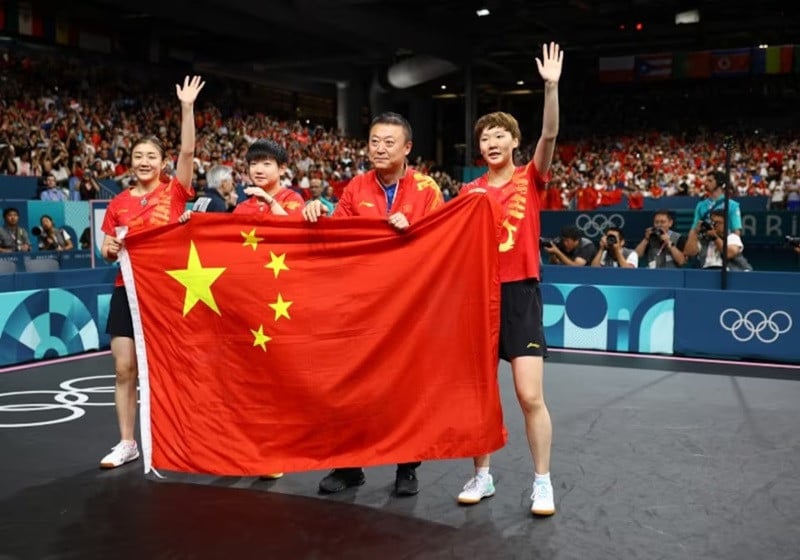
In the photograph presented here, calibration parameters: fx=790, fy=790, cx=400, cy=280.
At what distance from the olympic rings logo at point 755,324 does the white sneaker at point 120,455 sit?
18.3 feet

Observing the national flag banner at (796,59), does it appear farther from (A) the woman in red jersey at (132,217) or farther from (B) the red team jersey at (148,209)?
(B) the red team jersey at (148,209)

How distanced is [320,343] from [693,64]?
26412 millimetres

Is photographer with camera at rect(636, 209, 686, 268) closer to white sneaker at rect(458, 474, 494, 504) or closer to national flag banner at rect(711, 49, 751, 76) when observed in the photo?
white sneaker at rect(458, 474, 494, 504)

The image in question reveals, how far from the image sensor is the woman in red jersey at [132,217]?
13.9 ft

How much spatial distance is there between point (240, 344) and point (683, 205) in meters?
16.8

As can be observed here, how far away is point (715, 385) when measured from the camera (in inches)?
255

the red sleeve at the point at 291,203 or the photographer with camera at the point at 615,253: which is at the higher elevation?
the red sleeve at the point at 291,203

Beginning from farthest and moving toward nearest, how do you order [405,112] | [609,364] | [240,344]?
[405,112] → [609,364] → [240,344]

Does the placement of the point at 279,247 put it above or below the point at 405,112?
below

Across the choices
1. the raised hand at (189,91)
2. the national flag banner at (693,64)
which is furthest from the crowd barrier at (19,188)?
the national flag banner at (693,64)

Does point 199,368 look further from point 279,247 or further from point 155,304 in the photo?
point 279,247

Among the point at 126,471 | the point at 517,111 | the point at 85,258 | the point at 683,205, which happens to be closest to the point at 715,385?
the point at 126,471

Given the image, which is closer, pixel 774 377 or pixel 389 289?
pixel 389 289

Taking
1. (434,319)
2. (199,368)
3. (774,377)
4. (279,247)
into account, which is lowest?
(774,377)
